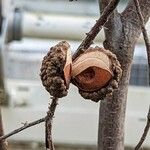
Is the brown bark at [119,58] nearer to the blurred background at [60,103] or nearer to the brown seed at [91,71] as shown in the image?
the brown seed at [91,71]

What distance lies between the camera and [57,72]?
33 centimetres

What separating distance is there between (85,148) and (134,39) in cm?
154

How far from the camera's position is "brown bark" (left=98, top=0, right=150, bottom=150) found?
44 cm

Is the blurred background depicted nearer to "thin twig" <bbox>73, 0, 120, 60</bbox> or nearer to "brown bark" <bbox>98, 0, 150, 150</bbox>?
"brown bark" <bbox>98, 0, 150, 150</bbox>

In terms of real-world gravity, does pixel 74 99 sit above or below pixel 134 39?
below

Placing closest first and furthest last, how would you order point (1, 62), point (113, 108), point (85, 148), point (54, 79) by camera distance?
point (54, 79) < point (113, 108) < point (1, 62) < point (85, 148)

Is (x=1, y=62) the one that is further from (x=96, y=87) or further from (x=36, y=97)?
(x=96, y=87)

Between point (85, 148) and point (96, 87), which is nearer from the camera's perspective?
point (96, 87)

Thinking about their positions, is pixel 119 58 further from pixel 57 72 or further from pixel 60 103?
pixel 60 103

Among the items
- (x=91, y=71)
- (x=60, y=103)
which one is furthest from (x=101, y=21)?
(x=60, y=103)

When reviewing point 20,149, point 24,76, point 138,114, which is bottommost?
point 20,149

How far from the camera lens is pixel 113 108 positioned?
44cm

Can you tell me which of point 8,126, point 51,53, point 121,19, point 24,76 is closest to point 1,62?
point 8,126

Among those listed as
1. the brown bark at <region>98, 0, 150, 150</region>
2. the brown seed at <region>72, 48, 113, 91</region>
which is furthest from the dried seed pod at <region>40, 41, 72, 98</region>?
the brown bark at <region>98, 0, 150, 150</region>
